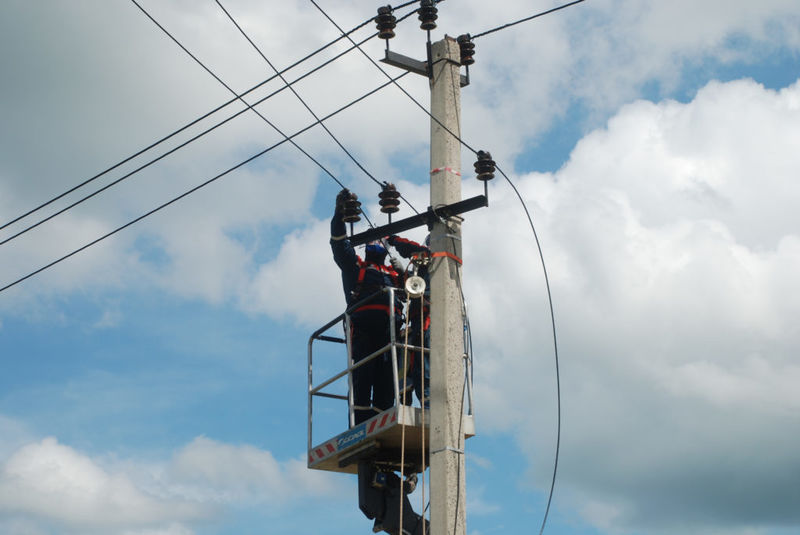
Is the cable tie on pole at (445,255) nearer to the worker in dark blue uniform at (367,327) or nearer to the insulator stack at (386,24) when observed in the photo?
the worker in dark blue uniform at (367,327)

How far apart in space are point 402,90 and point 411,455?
13.5 ft

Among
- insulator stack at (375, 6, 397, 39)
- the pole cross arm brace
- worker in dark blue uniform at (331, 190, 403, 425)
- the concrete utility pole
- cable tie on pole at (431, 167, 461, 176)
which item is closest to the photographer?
the concrete utility pole

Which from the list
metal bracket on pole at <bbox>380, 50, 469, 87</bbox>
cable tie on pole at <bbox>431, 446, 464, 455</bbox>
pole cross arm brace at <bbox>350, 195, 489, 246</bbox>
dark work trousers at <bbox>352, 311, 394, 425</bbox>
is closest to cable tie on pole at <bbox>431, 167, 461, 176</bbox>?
pole cross arm brace at <bbox>350, 195, 489, 246</bbox>

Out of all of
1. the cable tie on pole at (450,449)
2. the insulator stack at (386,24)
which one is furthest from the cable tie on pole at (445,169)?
the cable tie on pole at (450,449)

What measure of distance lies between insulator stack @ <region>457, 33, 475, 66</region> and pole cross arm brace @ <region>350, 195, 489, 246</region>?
183 cm

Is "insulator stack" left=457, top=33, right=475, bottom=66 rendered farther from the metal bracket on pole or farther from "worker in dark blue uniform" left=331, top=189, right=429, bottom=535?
"worker in dark blue uniform" left=331, top=189, right=429, bottom=535

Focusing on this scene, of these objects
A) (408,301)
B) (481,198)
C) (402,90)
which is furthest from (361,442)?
(402,90)

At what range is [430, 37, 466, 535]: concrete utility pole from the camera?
9.41m

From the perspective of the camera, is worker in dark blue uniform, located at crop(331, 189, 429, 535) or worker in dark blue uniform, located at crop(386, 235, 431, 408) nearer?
worker in dark blue uniform, located at crop(386, 235, 431, 408)

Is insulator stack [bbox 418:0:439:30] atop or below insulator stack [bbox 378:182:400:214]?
atop

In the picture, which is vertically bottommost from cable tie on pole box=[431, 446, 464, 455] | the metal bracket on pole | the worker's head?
cable tie on pole box=[431, 446, 464, 455]

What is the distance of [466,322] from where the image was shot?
35.7 ft

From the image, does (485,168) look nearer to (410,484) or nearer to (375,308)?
(375,308)

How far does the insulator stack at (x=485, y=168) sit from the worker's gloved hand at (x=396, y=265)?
186cm
